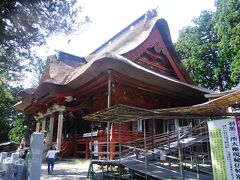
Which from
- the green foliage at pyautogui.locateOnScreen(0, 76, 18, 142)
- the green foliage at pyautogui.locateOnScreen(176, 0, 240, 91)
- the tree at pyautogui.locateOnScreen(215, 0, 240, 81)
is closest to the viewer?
Result: the tree at pyautogui.locateOnScreen(215, 0, 240, 81)

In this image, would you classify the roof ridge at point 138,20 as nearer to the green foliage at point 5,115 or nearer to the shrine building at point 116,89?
the shrine building at point 116,89

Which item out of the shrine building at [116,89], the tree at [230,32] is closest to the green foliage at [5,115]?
the shrine building at [116,89]

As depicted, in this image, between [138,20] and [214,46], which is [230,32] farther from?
[138,20]

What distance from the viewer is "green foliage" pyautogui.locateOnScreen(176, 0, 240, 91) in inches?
945

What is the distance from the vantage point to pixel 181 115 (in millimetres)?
5551

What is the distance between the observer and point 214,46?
2717cm

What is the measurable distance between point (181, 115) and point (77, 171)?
607 centimetres

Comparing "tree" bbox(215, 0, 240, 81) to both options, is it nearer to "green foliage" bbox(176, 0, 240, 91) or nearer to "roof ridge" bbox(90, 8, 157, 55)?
"green foliage" bbox(176, 0, 240, 91)

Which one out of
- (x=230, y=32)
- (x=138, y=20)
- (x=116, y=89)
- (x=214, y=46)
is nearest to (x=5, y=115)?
(x=138, y=20)

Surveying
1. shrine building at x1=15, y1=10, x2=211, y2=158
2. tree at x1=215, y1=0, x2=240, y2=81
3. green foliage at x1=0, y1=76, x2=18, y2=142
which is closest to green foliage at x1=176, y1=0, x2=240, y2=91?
tree at x1=215, y1=0, x2=240, y2=81

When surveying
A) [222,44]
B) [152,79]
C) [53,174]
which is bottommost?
[53,174]

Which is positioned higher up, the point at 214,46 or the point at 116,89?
the point at 214,46

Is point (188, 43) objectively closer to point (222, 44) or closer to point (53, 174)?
point (222, 44)

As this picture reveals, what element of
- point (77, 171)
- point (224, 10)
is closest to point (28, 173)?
point (77, 171)
